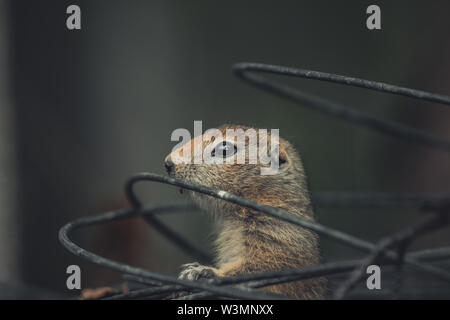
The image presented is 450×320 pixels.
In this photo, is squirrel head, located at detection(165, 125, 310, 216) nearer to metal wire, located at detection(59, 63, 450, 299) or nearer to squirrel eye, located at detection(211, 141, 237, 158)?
squirrel eye, located at detection(211, 141, 237, 158)

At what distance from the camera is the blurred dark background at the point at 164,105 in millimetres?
2367

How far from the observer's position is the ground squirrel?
50.6 inches

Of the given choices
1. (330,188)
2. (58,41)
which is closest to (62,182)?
(58,41)

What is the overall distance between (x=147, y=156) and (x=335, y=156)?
0.87 m

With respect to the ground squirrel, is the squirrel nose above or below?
above

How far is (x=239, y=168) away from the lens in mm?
1374

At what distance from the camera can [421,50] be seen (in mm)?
2377

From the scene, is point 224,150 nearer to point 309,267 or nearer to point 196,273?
point 196,273

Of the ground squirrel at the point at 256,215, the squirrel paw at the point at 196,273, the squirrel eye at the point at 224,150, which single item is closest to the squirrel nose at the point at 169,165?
the ground squirrel at the point at 256,215

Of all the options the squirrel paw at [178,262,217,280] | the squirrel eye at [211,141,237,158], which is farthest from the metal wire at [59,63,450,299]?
the squirrel eye at [211,141,237,158]

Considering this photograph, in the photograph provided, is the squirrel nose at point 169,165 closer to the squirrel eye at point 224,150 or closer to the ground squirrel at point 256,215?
the ground squirrel at point 256,215
